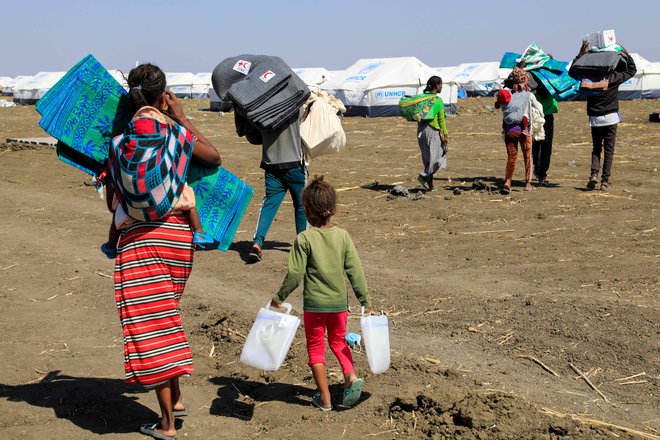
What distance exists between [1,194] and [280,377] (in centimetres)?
894

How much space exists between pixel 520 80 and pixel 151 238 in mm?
8058

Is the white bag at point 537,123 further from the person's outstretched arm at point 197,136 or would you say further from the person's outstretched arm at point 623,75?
the person's outstretched arm at point 197,136

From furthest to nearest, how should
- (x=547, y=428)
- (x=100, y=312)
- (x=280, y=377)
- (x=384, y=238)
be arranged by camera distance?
(x=384, y=238) < (x=100, y=312) < (x=280, y=377) < (x=547, y=428)

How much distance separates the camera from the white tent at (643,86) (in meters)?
39.8

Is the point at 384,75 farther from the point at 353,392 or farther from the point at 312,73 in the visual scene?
the point at 353,392

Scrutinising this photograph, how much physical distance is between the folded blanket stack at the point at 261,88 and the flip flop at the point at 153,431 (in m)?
3.53

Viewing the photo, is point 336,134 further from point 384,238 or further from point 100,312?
Result: point 100,312

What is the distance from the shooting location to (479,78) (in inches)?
2032

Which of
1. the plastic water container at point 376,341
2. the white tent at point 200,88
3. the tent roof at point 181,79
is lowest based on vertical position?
the white tent at point 200,88

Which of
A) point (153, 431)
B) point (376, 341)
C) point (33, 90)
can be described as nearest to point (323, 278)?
point (376, 341)

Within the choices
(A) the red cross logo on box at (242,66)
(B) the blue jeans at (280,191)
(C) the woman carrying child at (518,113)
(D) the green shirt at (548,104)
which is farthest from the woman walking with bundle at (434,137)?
(A) the red cross logo on box at (242,66)

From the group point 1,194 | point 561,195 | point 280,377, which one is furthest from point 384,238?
point 1,194

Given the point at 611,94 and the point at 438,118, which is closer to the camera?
the point at 611,94

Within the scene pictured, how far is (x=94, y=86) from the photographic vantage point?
4.23 m
